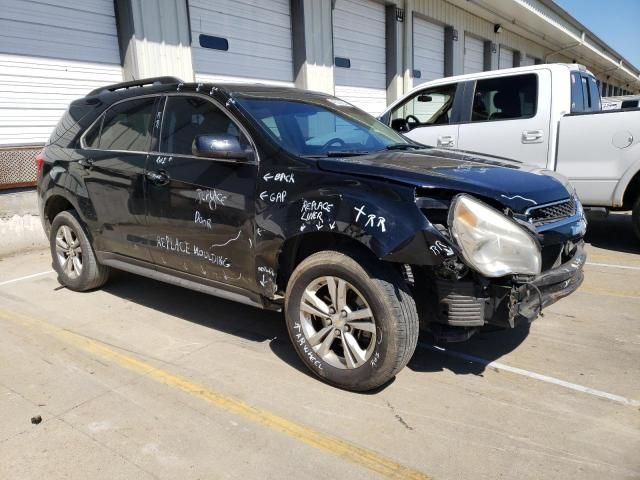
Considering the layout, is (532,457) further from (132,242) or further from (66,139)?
(66,139)

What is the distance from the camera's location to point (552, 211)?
126 inches

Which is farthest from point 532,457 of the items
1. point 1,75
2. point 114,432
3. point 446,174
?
point 1,75

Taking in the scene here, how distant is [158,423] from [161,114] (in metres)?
2.38

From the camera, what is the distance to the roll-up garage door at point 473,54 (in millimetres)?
19047

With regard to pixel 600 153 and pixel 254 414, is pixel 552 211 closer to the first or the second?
pixel 254 414

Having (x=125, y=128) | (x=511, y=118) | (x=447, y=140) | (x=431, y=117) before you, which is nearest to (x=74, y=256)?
(x=125, y=128)

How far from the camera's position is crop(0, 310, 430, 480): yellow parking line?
2492 mm

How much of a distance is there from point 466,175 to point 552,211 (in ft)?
2.07

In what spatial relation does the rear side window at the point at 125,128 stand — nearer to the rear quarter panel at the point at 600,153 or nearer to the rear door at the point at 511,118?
the rear door at the point at 511,118

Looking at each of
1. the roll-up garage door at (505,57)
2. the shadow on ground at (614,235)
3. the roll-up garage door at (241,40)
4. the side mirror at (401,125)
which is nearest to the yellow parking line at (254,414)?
the side mirror at (401,125)

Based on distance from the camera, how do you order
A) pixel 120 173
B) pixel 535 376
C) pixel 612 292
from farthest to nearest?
pixel 612 292, pixel 120 173, pixel 535 376

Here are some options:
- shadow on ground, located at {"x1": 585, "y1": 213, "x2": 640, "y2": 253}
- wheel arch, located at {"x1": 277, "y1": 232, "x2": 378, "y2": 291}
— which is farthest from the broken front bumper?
shadow on ground, located at {"x1": 585, "y1": 213, "x2": 640, "y2": 253}

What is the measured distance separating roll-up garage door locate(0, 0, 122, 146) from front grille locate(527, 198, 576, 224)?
7.13 m

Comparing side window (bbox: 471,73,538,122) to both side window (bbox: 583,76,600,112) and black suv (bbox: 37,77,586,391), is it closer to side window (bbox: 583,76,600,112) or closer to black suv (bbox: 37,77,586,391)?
side window (bbox: 583,76,600,112)
